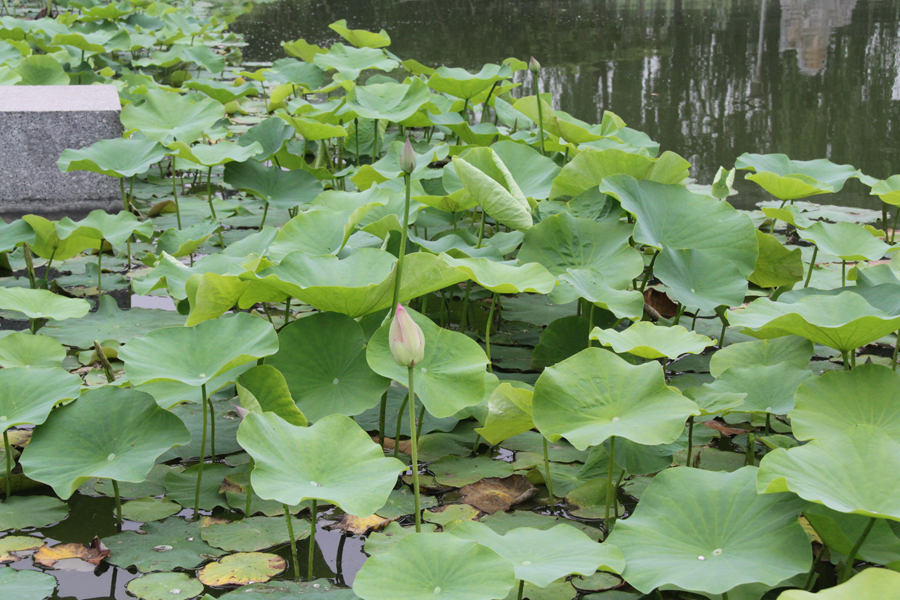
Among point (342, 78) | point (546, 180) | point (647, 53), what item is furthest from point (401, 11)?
point (546, 180)

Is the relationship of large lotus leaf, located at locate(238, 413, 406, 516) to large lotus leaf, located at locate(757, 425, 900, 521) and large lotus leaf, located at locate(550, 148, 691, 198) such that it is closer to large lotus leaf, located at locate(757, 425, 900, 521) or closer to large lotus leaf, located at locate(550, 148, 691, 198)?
large lotus leaf, located at locate(757, 425, 900, 521)

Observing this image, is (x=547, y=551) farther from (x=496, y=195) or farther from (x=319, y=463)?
(x=496, y=195)

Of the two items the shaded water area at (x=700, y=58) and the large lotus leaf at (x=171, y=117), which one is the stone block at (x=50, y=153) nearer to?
the large lotus leaf at (x=171, y=117)

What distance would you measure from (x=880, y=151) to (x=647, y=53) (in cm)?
250

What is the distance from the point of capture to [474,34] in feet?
22.2

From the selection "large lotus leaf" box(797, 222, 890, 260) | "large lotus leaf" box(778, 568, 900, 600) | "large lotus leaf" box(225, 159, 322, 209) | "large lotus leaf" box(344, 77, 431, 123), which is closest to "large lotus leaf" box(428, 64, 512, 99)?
"large lotus leaf" box(344, 77, 431, 123)

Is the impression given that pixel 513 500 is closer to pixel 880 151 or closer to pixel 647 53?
pixel 880 151

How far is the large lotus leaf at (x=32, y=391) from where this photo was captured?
46.8 inches

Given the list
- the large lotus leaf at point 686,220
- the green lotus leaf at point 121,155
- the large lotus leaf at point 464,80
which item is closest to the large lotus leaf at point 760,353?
the large lotus leaf at point 686,220

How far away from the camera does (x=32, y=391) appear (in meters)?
1.23

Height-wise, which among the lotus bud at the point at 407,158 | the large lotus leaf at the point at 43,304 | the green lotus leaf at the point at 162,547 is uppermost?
the lotus bud at the point at 407,158

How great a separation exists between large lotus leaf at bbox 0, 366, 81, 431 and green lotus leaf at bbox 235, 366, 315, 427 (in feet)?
0.87

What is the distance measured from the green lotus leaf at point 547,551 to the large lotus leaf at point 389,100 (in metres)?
1.69

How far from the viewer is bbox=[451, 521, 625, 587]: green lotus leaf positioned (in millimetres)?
904
